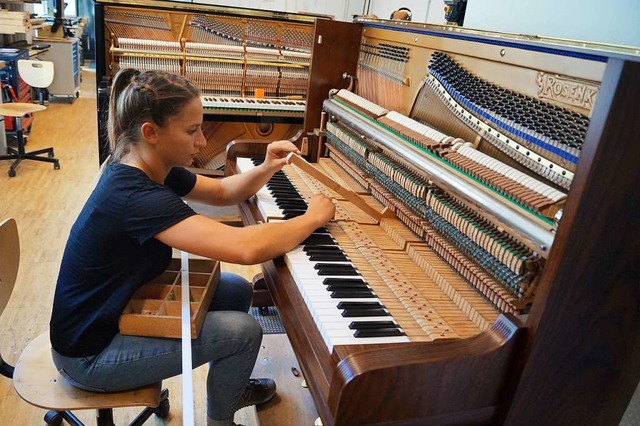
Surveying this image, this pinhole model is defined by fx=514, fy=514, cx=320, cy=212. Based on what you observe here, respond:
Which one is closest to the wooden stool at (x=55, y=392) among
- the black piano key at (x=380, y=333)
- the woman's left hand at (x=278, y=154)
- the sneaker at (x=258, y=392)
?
the sneaker at (x=258, y=392)

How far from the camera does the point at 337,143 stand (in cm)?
248

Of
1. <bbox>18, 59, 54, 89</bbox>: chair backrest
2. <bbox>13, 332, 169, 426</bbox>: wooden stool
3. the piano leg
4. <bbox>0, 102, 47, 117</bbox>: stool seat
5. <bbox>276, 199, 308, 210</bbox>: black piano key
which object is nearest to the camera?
<bbox>13, 332, 169, 426</bbox>: wooden stool

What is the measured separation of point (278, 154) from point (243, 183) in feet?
0.63

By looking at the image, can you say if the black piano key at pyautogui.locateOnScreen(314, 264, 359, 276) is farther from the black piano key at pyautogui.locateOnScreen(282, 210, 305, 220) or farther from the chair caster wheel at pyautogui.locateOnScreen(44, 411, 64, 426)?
the chair caster wheel at pyautogui.locateOnScreen(44, 411, 64, 426)

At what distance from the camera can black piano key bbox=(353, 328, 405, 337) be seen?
4.08ft

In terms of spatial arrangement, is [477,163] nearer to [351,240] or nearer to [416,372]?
[351,240]

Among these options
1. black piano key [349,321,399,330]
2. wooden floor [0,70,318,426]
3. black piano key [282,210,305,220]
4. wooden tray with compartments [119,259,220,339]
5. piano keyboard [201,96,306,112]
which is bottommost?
wooden floor [0,70,318,426]

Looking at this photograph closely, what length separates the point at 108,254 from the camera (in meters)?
1.50

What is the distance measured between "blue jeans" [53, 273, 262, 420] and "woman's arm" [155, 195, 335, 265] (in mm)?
264

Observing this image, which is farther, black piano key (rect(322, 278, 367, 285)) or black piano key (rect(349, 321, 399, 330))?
black piano key (rect(322, 278, 367, 285))

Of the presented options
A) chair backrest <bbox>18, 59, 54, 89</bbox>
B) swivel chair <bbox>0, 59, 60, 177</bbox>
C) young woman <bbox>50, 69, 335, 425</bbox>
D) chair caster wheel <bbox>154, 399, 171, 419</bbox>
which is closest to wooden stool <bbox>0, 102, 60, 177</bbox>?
swivel chair <bbox>0, 59, 60, 177</bbox>

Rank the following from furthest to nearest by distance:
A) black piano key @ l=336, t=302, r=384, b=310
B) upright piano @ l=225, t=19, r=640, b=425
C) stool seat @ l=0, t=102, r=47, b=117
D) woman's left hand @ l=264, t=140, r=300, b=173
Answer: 1. stool seat @ l=0, t=102, r=47, b=117
2. woman's left hand @ l=264, t=140, r=300, b=173
3. black piano key @ l=336, t=302, r=384, b=310
4. upright piano @ l=225, t=19, r=640, b=425

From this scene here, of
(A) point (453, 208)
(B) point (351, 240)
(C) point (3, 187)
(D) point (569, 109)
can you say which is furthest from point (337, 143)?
(C) point (3, 187)

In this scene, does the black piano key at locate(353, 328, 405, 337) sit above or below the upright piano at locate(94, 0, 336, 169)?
below
